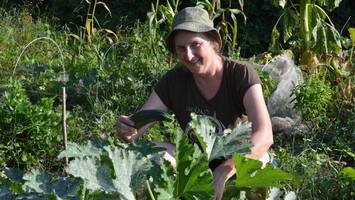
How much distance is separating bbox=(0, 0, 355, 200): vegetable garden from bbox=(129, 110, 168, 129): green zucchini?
0.15 ft

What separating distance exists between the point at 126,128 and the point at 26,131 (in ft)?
4.70

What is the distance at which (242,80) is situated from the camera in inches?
130

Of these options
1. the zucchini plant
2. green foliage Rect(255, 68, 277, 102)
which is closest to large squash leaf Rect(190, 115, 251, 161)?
the zucchini plant

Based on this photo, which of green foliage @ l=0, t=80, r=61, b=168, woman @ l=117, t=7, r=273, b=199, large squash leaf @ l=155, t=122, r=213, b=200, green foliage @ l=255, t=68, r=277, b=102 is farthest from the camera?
green foliage @ l=255, t=68, r=277, b=102

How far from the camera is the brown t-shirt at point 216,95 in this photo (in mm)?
3344

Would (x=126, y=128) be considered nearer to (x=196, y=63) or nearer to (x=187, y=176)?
(x=196, y=63)

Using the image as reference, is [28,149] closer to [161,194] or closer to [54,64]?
[54,64]

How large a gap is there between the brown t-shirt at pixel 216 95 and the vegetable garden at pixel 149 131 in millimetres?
248

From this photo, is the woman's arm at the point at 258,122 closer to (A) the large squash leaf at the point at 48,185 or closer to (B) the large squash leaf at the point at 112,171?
(B) the large squash leaf at the point at 112,171

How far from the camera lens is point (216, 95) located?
3.45 metres

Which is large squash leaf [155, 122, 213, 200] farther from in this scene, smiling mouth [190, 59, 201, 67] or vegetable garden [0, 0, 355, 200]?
smiling mouth [190, 59, 201, 67]

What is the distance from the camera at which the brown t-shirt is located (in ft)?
11.0

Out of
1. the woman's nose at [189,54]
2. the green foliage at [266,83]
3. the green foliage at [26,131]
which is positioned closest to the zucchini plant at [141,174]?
the woman's nose at [189,54]

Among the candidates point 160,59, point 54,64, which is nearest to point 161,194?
point 160,59
